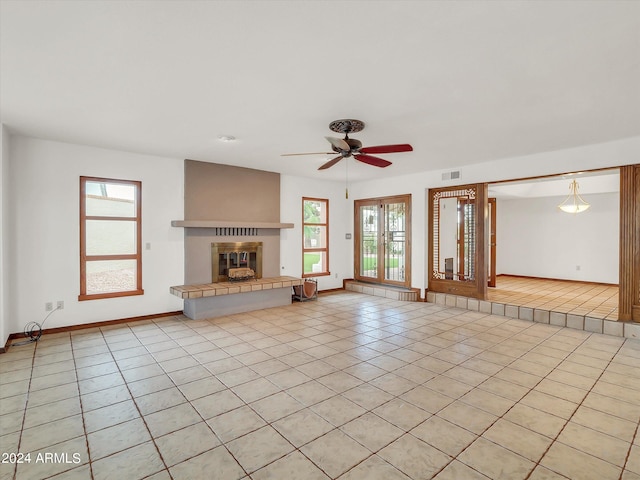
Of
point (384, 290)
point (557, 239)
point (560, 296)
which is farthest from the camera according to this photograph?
point (557, 239)

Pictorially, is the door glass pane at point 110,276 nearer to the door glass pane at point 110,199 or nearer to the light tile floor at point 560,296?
the door glass pane at point 110,199

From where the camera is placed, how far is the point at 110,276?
5.09 metres

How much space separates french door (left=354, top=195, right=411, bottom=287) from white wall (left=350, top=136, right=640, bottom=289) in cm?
18

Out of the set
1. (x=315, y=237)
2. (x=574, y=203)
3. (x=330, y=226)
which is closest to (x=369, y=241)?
(x=330, y=226)

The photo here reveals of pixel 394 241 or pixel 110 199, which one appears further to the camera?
pixel 394 241

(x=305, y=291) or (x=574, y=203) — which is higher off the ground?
(x=574, y=203)

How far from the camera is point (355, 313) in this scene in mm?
5785

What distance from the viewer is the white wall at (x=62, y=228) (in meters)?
4.36

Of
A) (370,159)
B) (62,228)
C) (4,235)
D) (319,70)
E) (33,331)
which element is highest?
(319,70)

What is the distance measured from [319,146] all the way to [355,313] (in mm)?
2884

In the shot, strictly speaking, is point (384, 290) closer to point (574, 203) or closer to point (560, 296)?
point (560, 296)

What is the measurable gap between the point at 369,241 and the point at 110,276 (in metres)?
5.27

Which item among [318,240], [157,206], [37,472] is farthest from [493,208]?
[37,472]

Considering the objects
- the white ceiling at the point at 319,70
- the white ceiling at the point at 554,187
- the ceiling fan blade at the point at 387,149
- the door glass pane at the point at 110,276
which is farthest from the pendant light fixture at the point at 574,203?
the door glass pane at the point at 110,276
